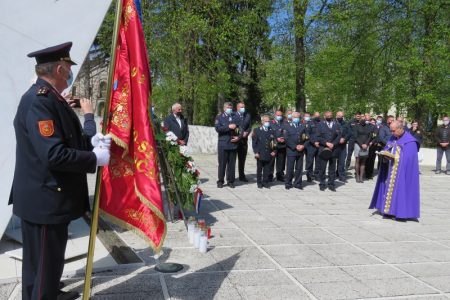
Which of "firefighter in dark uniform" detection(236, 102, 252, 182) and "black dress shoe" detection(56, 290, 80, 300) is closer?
"black dress shoe" detection(56, 290, 80, 300)

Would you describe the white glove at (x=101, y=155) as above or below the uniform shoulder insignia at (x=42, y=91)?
below

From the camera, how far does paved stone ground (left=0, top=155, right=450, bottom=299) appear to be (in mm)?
4020

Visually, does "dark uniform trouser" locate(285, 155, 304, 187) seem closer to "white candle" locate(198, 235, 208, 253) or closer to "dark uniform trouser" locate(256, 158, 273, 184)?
"dark uniform trouser" locate(256, 158, 273, 184)

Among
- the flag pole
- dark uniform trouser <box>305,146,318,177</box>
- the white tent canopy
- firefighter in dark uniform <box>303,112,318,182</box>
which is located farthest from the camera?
dark uniform trouser <box>305,146,318,177</box>

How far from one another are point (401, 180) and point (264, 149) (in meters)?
3.47

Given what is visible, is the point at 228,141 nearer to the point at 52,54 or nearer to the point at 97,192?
the point at 97,192

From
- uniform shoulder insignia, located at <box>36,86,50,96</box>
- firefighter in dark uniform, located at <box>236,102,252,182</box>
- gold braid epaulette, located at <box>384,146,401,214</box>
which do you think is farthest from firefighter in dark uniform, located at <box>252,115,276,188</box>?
uniform shoulder insignia, located at <box>36,86,50,96</box>

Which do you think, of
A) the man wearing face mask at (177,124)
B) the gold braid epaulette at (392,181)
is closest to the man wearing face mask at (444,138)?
the gold braid epaulette at (392,181)

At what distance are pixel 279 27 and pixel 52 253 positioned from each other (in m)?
17.8

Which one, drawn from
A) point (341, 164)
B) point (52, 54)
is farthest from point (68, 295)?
point (341, 164)

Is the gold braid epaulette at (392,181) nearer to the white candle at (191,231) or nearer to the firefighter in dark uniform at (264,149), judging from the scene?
the firefighter in dark uniform at (264,149)

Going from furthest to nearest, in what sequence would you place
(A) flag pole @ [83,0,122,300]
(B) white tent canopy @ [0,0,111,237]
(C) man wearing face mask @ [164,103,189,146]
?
1. (C) man wearing face mask @ [164,103,189,146]
2. (B) white tent canopy @ [0,0,111,237]
3. (A) flag pole @ [83,0,122,300]

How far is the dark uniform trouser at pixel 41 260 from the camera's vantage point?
2830mm

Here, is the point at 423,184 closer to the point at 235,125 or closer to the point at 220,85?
the point at 235,125
